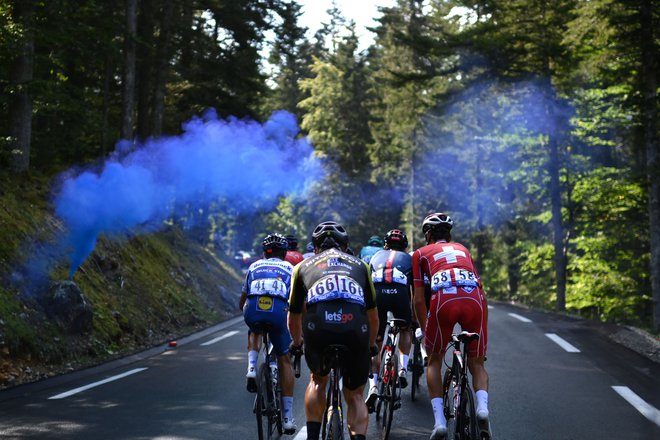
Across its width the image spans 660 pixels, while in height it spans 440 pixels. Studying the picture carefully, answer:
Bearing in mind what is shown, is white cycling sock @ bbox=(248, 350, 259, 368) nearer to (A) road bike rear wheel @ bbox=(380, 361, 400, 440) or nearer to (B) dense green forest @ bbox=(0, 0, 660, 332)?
(A) road bike rear wheel @ bbox=(380, 361, 400, 440)

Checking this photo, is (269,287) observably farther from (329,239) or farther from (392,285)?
(329,239)

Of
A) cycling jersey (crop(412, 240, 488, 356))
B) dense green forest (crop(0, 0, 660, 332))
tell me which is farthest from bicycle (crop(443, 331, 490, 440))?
dense green forest (crop(0, 0, 660, 332))

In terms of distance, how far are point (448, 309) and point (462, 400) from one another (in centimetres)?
72

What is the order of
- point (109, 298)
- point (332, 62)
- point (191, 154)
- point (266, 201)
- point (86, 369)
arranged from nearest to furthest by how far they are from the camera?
point (86, 369) → point (109, 298) → point (191, 154) → point (266, 201) → point (332, 62)

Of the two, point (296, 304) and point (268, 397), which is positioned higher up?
point (296, 304)

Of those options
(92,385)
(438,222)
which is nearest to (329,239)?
(438,222)

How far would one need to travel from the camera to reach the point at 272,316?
23.0ft

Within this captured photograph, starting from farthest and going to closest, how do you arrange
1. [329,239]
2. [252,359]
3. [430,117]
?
[430,117], [252,359], [329,239]

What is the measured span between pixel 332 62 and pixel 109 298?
3972 cm

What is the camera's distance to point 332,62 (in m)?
52.9

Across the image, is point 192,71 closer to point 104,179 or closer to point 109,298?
point 104,179

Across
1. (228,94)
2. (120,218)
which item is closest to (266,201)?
(228,94)

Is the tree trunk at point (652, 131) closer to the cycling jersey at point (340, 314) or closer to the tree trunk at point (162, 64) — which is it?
the tree trunk at point (162, 64)

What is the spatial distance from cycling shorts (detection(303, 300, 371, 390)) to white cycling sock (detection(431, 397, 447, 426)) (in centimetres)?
105
